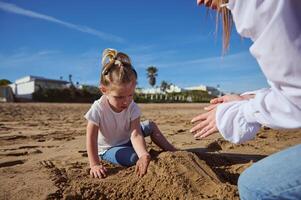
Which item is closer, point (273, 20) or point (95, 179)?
point (273, 20)

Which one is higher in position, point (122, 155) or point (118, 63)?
point (118, 63)

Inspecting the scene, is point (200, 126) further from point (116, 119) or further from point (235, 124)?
point (116, 119)

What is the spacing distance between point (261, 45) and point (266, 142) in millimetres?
3645

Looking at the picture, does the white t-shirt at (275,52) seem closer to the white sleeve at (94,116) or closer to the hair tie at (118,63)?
the hair tie at (118,63)

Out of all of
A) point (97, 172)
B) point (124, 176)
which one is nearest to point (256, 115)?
point (124, 176)

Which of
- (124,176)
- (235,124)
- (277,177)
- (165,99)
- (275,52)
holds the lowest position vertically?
(124,176)

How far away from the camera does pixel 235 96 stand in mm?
1890

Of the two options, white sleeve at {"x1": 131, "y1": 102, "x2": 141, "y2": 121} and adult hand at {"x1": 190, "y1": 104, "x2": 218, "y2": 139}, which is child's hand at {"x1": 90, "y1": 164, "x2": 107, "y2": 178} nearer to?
white sleeve at {"x1": 131, "y1": 102, "x2": 141, "y2": 121}

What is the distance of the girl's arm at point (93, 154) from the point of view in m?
3.10

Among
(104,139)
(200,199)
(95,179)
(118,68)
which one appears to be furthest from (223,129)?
(104,139)

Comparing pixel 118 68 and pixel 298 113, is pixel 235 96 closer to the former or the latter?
pixel 298 113

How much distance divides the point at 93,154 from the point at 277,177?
2.15m

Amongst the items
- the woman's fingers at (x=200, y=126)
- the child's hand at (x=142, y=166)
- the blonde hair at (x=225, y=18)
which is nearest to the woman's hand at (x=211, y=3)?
the blonde hair at (x=225, y=18)

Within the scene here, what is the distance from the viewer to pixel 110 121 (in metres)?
3.70
